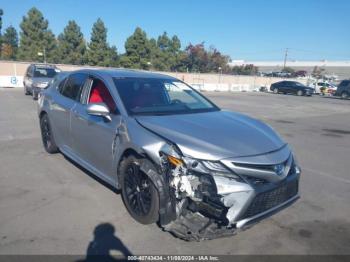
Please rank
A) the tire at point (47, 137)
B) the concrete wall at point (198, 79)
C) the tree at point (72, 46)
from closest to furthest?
the tire at point (47, 137) < the concrete wall at point (198, 79) < the tree at point (72, 46)

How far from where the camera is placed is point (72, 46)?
54875 millimetres

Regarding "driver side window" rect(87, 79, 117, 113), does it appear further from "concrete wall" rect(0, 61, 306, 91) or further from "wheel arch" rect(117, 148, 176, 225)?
"concrete wall" rect(0, 61, 306, 91)

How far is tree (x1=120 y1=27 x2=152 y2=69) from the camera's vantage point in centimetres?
5509

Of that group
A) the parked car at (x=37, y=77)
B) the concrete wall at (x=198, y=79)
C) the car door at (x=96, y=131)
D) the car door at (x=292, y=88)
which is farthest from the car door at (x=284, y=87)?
the car door at (x=96, y=131)

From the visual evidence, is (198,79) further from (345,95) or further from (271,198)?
(271,198)

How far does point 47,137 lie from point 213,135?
13.5 ft

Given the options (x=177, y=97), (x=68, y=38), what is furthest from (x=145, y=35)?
(x=177, y=97)

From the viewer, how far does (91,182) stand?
4.96 m

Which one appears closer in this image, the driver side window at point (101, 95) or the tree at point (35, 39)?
the driver side window at point (101, 95)

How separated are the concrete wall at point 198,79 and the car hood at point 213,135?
24749 millimetres

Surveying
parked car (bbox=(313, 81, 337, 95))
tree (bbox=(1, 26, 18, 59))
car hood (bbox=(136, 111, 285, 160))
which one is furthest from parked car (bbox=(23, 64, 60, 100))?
tree (bbox=(1, 26, 18, 59))

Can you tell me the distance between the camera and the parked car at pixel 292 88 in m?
36.0

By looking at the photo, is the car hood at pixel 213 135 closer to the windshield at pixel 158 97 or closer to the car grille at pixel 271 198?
the windshield at pixel 158 97

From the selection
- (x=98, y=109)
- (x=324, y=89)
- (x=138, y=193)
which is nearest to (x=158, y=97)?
(x=98, y=109)
